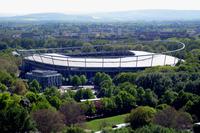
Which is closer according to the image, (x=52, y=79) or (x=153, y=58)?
(x=52, y=79)

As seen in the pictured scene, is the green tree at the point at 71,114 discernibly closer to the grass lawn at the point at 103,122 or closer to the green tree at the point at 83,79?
the grass lawn at the point at 103,122

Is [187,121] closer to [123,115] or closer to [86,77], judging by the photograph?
[123,115]

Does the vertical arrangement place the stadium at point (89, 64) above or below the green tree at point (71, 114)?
below

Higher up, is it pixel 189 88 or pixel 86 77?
pixel 189 88

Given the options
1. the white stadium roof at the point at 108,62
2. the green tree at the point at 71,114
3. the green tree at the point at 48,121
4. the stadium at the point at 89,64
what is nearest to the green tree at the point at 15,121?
the green tree at the point at 48,121

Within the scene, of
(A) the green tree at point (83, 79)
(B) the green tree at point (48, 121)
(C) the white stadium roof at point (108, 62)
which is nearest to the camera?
(B) the green tree at point (48, 121)

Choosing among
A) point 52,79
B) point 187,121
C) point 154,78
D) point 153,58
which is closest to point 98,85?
point 52,79

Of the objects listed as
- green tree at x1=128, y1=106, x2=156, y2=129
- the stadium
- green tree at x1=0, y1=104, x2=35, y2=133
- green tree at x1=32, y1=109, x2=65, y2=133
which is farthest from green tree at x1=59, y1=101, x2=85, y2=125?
the stadium

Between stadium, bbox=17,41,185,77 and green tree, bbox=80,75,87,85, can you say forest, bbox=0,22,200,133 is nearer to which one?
green tree, bbox=80,75,87,85
